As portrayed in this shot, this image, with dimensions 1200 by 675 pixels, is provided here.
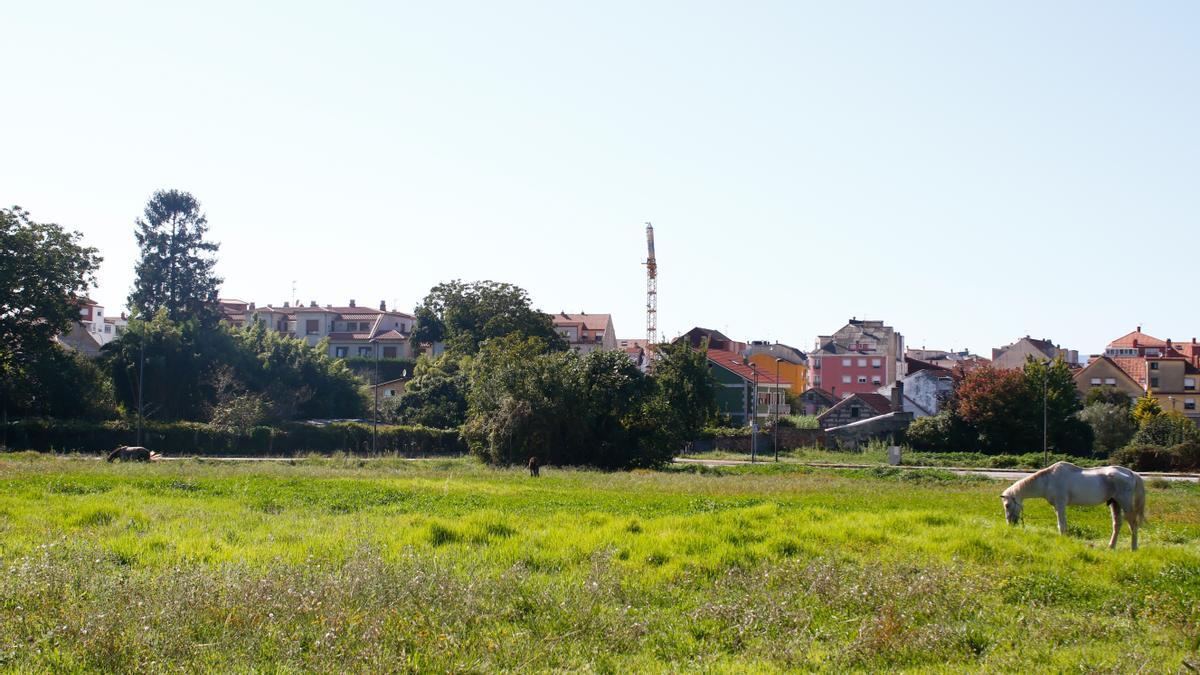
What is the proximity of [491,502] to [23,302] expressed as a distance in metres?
46.3

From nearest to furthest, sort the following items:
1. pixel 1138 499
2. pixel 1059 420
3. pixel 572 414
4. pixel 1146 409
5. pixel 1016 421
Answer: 1. pixel 1138 499
2. pixel 572 414
3. pixel 1016 421
4. pixel 1059 420
5. pixel 1146 409

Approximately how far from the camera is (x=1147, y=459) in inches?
2354

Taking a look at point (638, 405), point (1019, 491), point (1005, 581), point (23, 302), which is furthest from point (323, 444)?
point (1005, 581)

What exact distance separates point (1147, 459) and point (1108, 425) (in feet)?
58.3

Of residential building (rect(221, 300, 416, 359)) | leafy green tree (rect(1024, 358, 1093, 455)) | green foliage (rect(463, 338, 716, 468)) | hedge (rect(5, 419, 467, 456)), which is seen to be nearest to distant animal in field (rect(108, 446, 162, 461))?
hedge (rect(5, 419, 467, 456))

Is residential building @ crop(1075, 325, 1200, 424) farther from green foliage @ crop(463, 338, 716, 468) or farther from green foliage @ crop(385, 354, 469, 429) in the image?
green foliage @ crop(463, 338, 716, 468)

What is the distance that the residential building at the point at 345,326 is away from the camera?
118m

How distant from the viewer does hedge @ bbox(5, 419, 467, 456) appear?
2352 inches

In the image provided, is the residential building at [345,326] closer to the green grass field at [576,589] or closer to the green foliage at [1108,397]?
the green foliage at [1108,397]

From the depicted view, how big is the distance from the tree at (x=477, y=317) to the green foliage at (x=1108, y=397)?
43259 mm

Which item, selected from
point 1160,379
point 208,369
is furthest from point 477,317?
point 1160,379

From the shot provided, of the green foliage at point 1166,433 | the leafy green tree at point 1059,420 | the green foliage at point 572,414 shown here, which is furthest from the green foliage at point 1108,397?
the green foliage at point 572,414

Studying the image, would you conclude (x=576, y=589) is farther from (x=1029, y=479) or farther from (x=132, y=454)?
(x=132, y=454)

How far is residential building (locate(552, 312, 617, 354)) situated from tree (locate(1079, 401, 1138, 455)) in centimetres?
5708
